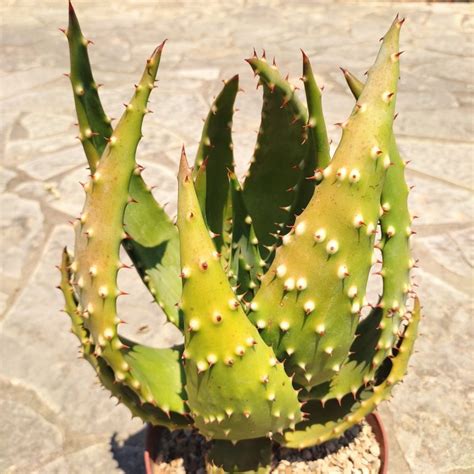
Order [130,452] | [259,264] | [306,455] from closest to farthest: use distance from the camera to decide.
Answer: [259,264] < [306,455] < [130,452]

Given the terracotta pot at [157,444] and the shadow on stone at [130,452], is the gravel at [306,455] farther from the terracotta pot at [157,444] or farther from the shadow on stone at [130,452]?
the shadow on stone at [130,452]

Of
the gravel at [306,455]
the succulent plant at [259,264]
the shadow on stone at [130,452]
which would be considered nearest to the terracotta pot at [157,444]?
the gravel at [306,455]

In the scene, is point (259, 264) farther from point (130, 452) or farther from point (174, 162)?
point (174, 162)

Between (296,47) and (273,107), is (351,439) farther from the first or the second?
(296,47)

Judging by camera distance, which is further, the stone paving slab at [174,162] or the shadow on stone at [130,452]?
the stone paving slab at [174,162]

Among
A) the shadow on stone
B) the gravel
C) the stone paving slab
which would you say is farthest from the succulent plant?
the stone paving slab

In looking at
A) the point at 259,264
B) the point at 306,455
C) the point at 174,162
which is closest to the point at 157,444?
the point at 306,455

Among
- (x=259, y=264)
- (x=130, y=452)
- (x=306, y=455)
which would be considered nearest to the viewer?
(x=259, y=264)
